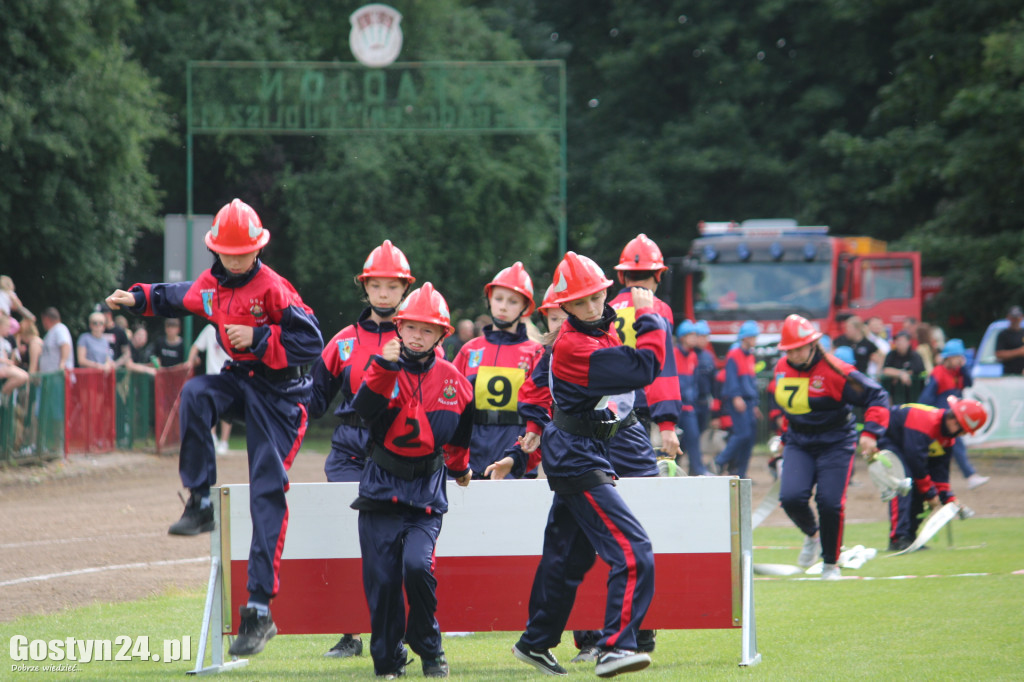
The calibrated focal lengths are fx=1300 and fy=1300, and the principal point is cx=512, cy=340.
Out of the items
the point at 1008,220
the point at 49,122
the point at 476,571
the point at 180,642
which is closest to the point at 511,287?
the point at 476,571

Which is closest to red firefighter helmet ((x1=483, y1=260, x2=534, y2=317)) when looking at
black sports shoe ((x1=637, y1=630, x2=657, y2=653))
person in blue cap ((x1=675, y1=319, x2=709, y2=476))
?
black sports shoe ((x1=637, y1=630, x2=657, y2=653))

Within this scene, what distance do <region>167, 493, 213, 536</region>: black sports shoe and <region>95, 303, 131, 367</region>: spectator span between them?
14107 millimetres

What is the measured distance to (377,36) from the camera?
2459 cm

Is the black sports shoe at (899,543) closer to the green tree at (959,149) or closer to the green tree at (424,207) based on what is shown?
the green tree at (959,149)

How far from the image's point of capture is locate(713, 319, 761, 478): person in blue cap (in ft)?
55.9

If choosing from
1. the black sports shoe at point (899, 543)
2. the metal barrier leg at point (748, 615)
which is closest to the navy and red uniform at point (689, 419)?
the black sports shoe at point (899, 543)

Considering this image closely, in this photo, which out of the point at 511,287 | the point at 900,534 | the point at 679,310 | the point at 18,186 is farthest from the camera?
the point at 679,310

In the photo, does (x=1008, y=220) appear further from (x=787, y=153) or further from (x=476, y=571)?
(x=476, y=571)

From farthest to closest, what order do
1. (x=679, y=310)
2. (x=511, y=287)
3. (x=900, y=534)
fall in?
1. (x=679, y=310)
2. (x=900, y=534)
3. (x=511, y=287)

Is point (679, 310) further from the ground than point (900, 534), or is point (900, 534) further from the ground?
point (679, 310)

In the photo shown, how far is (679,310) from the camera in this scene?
80.0 feet

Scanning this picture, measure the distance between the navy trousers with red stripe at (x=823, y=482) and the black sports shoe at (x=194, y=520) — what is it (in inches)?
208

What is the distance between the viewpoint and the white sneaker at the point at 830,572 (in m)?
10.3

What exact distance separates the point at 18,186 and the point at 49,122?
3.79 ft
